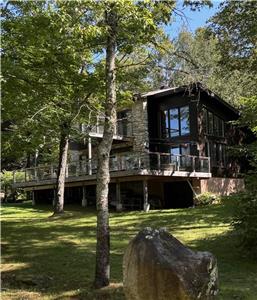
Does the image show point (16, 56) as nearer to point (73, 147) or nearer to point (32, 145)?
point (32, 145)

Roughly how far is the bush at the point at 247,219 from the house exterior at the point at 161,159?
12.3 meters

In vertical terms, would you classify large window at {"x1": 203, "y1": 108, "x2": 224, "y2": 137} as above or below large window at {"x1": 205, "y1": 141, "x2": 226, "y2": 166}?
above

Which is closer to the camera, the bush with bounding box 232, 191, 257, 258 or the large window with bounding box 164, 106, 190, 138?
the bush with bounding box 232, 191, 257, 258

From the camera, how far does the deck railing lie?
2503 cm

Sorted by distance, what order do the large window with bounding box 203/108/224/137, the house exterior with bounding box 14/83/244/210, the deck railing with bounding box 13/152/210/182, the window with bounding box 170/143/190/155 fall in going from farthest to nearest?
1. the large window with bounding box 203/108/224/137
2. the window with bounding box 170/143/190/155
3. the house exterior with bounding box 14/83/244/210
4. the deck railing with bounding box 13/152/210/182

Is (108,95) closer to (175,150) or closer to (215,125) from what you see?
(175,150)

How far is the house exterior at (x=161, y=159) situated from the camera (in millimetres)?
26016

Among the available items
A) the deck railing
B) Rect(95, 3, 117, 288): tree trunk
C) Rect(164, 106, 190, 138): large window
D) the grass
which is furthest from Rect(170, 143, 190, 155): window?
Rect(95, 3, 117, 288): tree trunk

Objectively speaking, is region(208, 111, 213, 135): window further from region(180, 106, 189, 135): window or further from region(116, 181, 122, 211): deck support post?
region(116, 181, 122, 211): deck support post

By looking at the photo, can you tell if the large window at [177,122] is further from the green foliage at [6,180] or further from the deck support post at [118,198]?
the green foliage at [6,180]

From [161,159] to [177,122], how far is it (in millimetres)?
5685

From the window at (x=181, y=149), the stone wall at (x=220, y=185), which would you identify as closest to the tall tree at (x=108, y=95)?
the stone wall at (x=220, y=185)

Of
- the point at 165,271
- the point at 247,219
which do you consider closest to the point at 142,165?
the point at 247,219

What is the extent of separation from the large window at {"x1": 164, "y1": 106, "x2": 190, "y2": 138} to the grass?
8722 millimetres
